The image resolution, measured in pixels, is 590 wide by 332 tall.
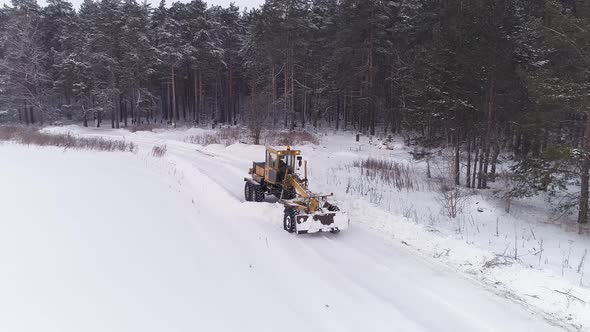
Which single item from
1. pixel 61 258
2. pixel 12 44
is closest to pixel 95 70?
pixel 12 44

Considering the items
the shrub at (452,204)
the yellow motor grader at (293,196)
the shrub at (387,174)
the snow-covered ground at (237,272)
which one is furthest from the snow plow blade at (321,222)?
the shrub at (387,174)

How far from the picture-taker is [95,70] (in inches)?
1838

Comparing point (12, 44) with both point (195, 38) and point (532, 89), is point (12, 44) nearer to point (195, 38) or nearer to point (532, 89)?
point (195, 38)

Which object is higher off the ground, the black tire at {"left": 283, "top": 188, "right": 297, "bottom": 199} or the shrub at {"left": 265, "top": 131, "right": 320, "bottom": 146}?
the shrub at {"left": 265, "top": 131, "right": 320, "bottom": 146}

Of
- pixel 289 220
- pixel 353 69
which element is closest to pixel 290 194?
pixel 289 220

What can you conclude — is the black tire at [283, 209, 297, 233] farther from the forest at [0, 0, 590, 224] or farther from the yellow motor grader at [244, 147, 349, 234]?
the forest at [0, 0, 590, 224]

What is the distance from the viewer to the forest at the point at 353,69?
53.7 feet

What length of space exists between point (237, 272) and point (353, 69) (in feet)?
115

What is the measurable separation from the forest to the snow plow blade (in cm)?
807

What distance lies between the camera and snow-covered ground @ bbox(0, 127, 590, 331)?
221 inches

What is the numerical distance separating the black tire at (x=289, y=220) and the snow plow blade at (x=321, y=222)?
0.36 m

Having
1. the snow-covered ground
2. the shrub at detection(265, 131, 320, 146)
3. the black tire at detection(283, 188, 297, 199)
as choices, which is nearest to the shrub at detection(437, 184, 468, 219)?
the snow-covered ground

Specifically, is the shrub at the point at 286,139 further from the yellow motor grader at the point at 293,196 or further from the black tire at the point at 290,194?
the black tire at the point at 290,194

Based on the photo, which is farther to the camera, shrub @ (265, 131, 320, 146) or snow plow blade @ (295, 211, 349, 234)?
shrub @ (265, 131, 320, 146)
